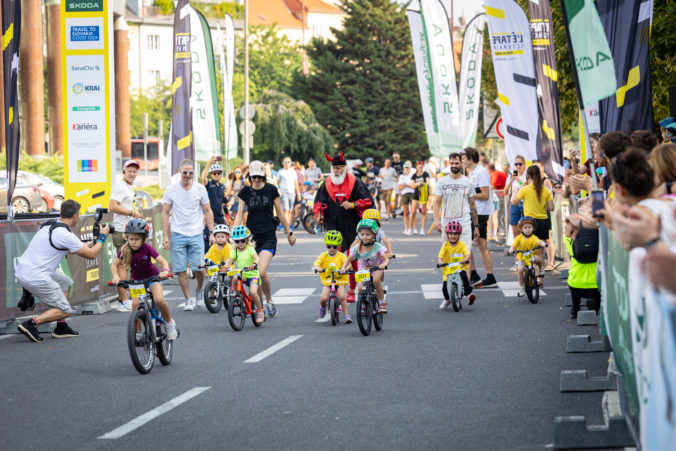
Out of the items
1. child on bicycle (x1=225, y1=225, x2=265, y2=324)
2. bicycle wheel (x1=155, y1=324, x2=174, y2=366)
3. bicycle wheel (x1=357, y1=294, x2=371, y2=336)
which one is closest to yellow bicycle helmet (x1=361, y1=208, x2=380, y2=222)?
bicycle wheel (x1=357, y1=294, x2=371, y2=336)

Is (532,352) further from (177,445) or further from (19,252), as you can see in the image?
(19,252)

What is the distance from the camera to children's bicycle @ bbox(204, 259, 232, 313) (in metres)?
15.2

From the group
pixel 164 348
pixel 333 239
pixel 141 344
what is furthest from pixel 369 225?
pixel 141 344

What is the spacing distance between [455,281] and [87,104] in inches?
268

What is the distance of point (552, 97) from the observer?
1742 cm

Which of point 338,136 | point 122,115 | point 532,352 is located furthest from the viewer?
point 338,136

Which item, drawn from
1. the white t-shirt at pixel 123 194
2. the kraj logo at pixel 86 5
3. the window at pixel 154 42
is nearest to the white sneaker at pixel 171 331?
the white t-shirt at pixel 123 194

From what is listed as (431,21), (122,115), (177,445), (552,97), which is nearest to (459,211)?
(552,97)

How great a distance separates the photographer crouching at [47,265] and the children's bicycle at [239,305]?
1679 millimetres

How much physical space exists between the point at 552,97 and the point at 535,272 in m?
3.47

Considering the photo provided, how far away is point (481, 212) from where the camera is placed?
60.7 ft

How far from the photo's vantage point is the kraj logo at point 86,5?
1791 centimetres

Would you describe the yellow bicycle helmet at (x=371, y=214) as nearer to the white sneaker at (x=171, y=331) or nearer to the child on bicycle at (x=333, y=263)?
the child on bicycle at (x=333, y=263)

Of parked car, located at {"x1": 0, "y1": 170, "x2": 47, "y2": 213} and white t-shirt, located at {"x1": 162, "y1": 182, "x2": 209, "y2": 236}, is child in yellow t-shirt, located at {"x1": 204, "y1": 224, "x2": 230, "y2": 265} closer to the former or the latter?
white t-shirt, located at {"x1": 162, "y1": 182, "x2": 209, "y2": 236}
